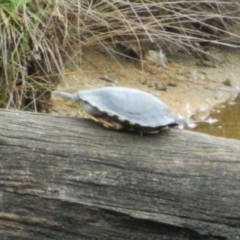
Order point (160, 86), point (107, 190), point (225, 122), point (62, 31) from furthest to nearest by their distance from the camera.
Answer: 1. point (160, 86)
2. point (225, 122)
3. point (62, 31)
4. point (107, 190)

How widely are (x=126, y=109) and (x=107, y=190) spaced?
22 centimetres

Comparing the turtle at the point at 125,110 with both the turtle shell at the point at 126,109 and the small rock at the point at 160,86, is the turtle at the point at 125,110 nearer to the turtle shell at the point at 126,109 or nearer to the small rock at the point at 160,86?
the turtle shell at the point at 126,109

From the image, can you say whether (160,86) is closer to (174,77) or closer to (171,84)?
(171,84)

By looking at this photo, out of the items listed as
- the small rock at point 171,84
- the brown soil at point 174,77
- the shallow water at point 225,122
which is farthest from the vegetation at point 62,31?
the shallow water at point 225,122

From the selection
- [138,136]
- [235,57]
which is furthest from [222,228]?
[235,57]

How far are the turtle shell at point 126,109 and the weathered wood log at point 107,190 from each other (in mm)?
64

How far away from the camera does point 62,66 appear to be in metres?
3.99

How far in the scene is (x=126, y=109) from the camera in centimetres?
231

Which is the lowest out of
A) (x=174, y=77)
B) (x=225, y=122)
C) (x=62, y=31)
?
(x=225, y=122)

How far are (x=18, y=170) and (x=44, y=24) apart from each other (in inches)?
65.3

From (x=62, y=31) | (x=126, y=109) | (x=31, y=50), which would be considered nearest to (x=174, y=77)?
(x=62, y=31)

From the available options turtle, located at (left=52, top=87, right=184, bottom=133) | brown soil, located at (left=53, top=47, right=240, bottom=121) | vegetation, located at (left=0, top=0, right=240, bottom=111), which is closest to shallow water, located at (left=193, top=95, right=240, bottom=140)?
brown soil, located at (left=53, top=47, right=240, bottom=121)

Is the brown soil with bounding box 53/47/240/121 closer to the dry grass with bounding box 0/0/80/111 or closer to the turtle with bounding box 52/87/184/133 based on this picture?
the dry grass with bounding box 0/0/80/111

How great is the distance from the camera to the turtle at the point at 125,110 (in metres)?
2.30
